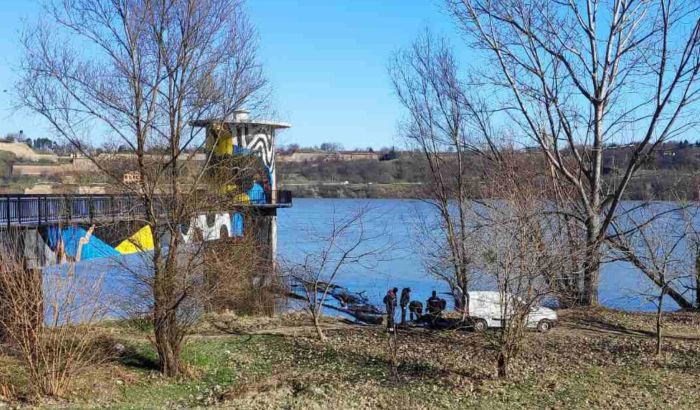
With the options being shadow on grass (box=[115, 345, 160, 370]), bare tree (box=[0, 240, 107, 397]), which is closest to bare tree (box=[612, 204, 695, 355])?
shadow on grass (box=[115, 345, 160, 370])

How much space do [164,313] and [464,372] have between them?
573 centimetres

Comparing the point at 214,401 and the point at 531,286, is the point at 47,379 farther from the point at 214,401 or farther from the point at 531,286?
the point at 531,286

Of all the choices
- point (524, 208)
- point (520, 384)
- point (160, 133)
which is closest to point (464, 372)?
point (520, 384)

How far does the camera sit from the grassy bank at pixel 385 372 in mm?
11883

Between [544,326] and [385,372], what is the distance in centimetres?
540

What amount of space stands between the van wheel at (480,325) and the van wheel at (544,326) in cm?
138

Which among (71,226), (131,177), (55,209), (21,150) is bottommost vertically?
(71,226)

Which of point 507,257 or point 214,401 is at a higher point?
point 507,257

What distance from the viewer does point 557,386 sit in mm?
12641

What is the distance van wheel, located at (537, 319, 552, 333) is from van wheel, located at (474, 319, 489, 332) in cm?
138

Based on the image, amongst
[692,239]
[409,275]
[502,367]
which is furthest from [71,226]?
[409,275]

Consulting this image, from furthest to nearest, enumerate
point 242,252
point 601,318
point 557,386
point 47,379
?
point 242,252 → point 601,318 → point 557,386 → point 47,379

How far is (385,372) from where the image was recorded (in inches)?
537

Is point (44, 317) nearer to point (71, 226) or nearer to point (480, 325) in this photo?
point (71, 226)
